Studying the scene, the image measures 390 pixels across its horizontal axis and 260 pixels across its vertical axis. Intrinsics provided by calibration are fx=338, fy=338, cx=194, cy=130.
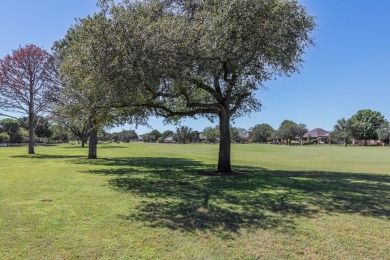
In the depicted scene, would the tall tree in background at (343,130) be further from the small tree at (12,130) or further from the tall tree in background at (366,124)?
the small tree at (12,130)

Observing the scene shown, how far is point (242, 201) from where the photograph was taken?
9.65m

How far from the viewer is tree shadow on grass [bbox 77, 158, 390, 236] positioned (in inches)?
294

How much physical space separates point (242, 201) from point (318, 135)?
142 meters

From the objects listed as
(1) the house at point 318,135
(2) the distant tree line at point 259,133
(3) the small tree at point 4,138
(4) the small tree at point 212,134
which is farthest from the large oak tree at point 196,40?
(1) the house at point 318,135

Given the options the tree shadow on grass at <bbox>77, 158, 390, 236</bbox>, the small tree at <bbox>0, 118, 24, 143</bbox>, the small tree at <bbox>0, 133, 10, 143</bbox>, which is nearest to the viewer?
the tree shadow on grass at <bbox>77, 158, 390, 236</bbox>

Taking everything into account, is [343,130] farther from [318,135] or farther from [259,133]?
[259,133]

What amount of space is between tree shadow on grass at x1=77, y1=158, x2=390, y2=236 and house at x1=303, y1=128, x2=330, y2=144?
426 feet

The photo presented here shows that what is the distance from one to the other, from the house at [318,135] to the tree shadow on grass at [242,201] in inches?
5110

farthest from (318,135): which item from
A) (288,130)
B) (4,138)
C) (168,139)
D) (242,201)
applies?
(242,201)

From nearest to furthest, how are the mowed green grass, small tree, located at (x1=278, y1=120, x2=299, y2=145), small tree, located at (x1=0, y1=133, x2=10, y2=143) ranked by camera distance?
1. the mowed green grass
2. small tree, located at (x1=0, y1=133, x2=10, y2=143)
3. small tree, located at (x1=278, y1=120, x2=299, y2=145)

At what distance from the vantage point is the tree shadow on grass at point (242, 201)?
294 inches

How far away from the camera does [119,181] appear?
13.7 metres

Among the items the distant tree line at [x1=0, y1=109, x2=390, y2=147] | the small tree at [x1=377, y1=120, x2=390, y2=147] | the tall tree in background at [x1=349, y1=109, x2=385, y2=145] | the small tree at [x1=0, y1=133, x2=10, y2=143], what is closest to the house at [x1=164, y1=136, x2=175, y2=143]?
the distant tree line at [x1=0, y1=109, x2=390, y2=147]

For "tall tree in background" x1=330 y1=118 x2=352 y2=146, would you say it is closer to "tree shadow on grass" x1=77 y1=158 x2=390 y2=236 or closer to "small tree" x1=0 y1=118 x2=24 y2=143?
"small tree" x1=0 y1=118 x2=24 y2=143
